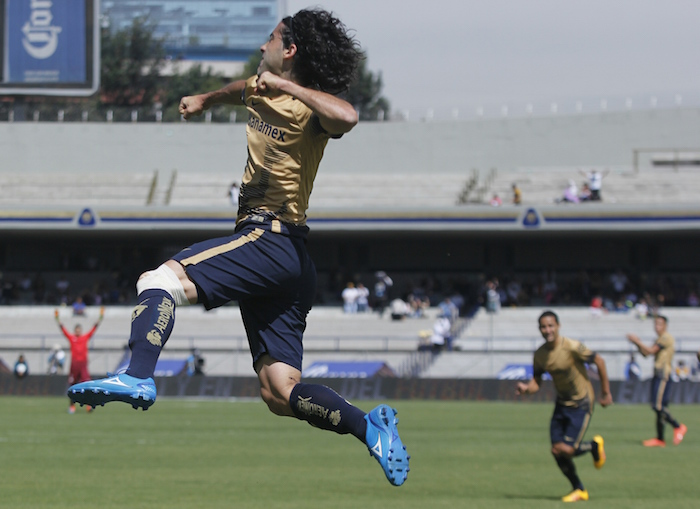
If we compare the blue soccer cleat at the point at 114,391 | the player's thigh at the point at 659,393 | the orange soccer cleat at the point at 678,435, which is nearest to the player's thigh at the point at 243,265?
the blue soccer cleat at the point at 114,391

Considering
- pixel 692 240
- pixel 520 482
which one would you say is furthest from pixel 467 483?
pixel 692 240

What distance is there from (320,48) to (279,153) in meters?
0.64

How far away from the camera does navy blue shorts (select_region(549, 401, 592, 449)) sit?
12.1m

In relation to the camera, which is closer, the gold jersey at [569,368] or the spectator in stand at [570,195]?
the gold jersey at [569,368]

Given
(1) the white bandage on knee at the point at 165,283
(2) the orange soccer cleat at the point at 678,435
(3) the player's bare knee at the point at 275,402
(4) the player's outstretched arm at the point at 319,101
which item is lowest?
(2) the orange soccer cleat at the point at 678,435

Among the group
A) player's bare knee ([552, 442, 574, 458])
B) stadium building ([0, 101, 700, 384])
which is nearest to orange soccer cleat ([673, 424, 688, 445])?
player's bare knee ([552, 442, 574, 458])

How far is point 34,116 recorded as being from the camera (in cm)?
5256

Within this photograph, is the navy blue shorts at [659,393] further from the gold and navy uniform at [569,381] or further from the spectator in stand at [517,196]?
the spectator in stand at [517,196]

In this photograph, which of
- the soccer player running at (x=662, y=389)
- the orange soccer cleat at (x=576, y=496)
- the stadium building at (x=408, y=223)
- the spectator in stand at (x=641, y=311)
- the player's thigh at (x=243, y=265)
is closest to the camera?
the player's thigh at (x=243, y=265)

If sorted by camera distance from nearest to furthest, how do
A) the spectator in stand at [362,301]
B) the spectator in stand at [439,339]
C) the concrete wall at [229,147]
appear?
1. the spectator in stand at [439,339]
2. the spectator in stand at [362,301]
3. the concrete wall at [229,147]

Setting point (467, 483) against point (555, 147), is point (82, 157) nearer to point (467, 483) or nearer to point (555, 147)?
point (555, 147)

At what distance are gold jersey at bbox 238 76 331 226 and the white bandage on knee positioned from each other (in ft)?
2.32

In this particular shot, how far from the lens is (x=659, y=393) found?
59.0 ft

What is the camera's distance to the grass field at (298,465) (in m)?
11.2
